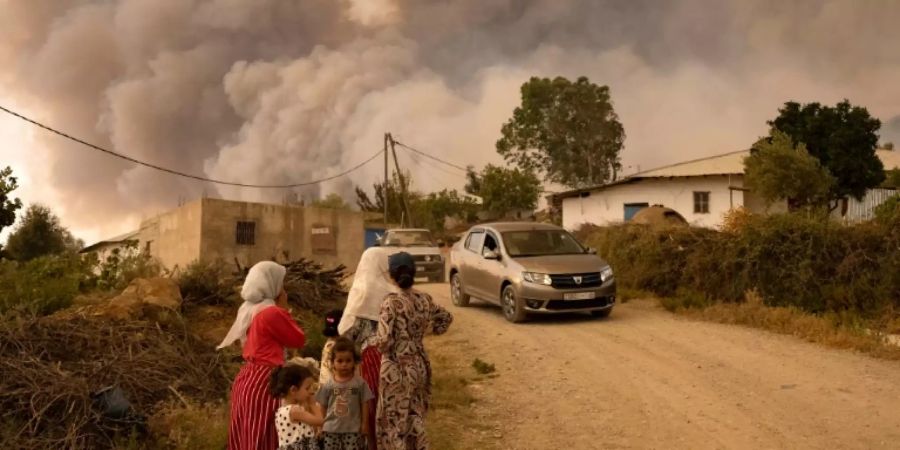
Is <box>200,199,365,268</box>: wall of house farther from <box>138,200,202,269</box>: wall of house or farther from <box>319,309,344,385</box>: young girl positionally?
<box>319,309,344,385</box>: young girl

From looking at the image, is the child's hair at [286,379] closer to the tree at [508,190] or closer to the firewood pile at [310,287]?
the firewood pile at [310,287]

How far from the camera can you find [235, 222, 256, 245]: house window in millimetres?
24984

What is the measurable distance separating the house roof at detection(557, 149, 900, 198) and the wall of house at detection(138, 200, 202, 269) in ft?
70.8

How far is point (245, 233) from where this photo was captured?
25.3 m

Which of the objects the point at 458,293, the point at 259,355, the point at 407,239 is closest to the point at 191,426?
the point at 259,355

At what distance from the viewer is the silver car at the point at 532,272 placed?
483 inches

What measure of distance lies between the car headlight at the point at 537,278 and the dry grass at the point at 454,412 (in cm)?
287

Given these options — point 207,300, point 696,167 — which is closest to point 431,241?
point 207,300

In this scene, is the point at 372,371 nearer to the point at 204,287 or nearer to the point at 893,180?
the point at 204,287

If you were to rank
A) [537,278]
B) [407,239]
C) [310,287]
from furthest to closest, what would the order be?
[407,239]
[310,287]
[537,278]

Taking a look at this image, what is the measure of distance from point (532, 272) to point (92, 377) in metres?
7.36

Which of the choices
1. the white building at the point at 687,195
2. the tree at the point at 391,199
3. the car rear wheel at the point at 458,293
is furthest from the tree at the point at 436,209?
the car rear wheel at the point at 458,293

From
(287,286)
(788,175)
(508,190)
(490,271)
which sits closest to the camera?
(287,286)

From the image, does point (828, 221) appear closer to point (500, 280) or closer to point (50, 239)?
point (500, 280)
